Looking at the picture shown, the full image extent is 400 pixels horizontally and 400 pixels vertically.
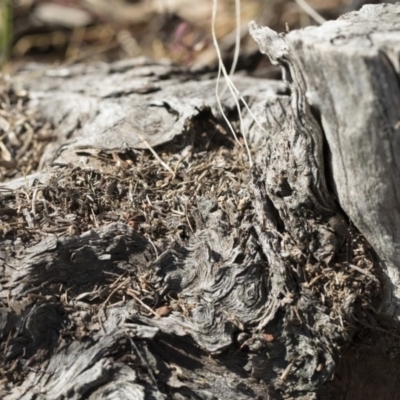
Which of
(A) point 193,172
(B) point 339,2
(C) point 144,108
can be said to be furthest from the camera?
(B) point 339,2

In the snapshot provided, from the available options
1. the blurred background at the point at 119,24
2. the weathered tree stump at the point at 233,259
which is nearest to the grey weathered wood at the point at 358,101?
the weathered tree stump at the point at 233,259

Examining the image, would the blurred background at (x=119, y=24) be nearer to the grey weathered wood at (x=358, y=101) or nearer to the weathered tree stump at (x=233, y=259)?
the weathered tree stump at (x=233, y=259)

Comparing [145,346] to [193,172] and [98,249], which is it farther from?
[193,172]

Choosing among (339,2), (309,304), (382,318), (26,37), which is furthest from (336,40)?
(26,37)

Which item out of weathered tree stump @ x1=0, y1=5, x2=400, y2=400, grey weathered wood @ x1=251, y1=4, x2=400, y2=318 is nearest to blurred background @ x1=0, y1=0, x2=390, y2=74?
weathered tree stump @ x1=0, y1=5, x2=400, y2=400

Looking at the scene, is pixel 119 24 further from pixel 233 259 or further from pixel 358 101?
pixel 358 101
